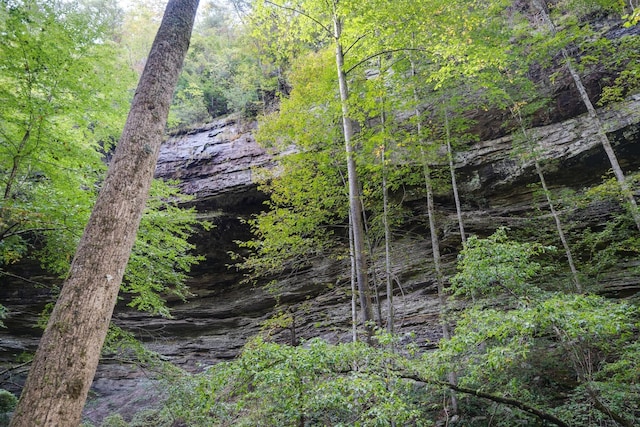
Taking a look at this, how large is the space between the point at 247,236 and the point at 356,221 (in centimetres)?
887

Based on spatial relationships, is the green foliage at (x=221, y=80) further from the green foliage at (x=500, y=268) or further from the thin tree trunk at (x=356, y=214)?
the green foliage at (x=500, y=268)

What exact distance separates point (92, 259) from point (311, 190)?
19.9 feet

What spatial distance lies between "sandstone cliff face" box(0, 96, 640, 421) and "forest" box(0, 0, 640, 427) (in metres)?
0.23

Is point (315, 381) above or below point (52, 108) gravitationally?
below

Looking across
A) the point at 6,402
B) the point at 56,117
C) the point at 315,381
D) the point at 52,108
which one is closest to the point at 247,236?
the point at 56,117

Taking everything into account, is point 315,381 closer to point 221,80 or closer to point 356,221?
point 356,221

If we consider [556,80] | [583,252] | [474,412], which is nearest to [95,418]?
[474,412]

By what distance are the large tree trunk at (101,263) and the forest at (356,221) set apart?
17 millimetres

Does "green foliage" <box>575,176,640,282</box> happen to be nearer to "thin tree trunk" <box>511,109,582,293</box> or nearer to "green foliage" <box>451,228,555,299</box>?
"thin tree trunk" <box>511,109,582,293</box>

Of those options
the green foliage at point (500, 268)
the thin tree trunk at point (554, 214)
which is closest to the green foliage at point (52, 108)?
the green foliage at point (500, 268)

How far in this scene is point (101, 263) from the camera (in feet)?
9.20

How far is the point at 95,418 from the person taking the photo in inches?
474

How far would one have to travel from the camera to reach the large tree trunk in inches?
90.6

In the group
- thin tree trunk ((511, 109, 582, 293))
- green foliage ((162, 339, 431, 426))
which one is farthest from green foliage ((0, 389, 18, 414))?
thin tree trunk ((511, 109, 582, 293))
